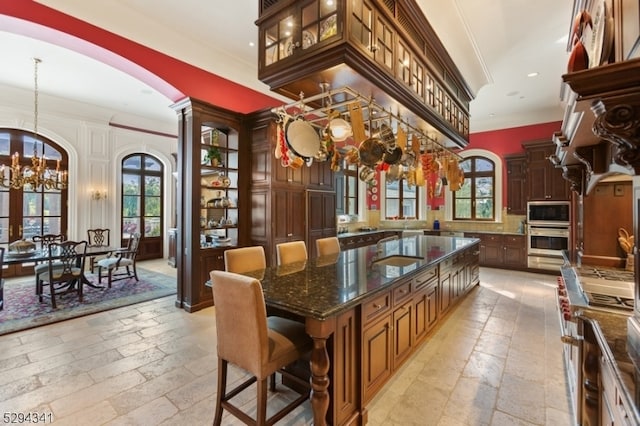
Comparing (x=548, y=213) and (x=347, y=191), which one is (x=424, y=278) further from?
(x=347, y=191)

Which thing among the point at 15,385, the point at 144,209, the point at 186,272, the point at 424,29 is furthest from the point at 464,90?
the point at 144,209

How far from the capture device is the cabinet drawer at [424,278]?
2.66 meters

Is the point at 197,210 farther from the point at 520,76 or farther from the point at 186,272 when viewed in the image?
the point at 520,76

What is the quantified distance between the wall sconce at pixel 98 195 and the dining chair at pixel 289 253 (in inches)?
238

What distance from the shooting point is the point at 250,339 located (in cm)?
163

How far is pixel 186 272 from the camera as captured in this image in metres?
4.16

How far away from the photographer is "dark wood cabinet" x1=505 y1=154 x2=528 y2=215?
660 cm

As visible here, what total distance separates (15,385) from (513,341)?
15.0ft

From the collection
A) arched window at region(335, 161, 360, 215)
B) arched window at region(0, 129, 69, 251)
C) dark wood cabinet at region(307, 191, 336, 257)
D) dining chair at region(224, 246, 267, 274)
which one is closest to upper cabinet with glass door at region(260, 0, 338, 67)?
dining chair at region(224, 246, 267, 274)

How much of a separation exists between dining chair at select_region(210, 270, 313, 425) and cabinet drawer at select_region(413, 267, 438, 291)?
124 cm

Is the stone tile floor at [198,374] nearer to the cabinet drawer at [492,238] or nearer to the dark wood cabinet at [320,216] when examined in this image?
the dark wood cabinet at [320,216]

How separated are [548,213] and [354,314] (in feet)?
20.8

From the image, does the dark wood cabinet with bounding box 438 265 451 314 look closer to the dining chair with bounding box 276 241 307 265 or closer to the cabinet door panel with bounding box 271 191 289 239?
the dining chair with bounding box 276 241 307 265

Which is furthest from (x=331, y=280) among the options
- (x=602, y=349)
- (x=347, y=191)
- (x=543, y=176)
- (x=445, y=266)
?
(x=543, y=176)
